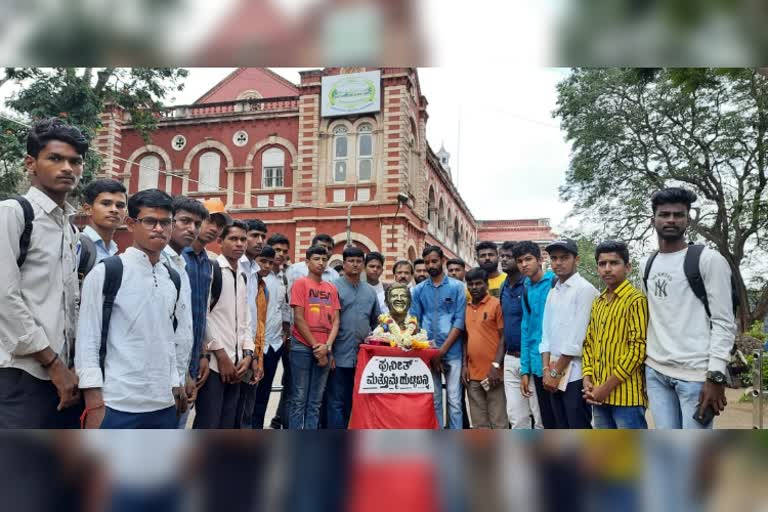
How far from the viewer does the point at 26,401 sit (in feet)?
5.20

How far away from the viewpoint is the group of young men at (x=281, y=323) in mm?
1694

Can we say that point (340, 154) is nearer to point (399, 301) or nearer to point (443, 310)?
point (443, 310)

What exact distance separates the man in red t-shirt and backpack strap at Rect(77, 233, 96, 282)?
1.73 m

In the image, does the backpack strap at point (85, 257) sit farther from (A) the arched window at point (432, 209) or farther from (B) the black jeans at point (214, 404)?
(A) the arched window at point (432, 209)

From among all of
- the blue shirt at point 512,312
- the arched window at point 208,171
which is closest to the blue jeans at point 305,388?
the blue shirt at point 512,312

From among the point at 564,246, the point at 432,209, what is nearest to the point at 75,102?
the point at 564,246

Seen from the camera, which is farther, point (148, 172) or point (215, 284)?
point (148, 172)

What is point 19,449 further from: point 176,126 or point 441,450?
point 176,126

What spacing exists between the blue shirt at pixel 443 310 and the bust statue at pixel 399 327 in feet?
1.13

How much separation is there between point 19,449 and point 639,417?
249 centimetres

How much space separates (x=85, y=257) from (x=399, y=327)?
2.09 meters

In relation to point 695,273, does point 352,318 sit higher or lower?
lower

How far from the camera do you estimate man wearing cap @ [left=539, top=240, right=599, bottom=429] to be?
2984mm

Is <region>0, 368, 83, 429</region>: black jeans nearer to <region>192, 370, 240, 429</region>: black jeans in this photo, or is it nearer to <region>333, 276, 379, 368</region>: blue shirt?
<region>192, 370, 240, 429</region>: black jeans
